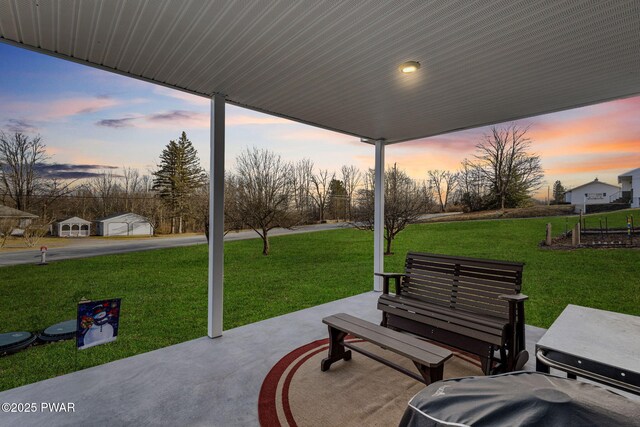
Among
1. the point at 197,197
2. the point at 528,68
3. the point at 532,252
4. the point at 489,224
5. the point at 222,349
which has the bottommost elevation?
the point at 222,349

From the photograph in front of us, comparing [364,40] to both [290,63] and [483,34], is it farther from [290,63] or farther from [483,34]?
[483,34]

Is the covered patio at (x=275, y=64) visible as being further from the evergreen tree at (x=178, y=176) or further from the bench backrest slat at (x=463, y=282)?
the evergreen tree at (x=178, y=176)

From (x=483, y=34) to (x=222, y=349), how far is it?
11.6 ft

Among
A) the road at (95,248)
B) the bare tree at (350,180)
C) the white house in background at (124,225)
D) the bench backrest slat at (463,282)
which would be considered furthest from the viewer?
the bare tree at (350,180)

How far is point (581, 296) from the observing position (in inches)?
169

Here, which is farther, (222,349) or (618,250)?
(618,250)

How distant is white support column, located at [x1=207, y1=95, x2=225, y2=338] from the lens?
10.4ft

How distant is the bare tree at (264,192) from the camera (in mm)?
5887

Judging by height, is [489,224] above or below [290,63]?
below

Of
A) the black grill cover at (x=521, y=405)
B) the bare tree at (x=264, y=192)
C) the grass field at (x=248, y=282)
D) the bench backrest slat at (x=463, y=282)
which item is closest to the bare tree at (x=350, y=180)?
the grass field at (x=248, y=282)

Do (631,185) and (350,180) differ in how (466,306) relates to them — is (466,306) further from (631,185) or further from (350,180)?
(350,180)

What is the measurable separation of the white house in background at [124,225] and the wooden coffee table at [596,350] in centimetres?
460

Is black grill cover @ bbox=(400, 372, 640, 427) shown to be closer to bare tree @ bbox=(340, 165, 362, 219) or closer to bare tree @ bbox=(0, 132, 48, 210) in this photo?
bare tree @ bbox=(0, 132, 48, 210)

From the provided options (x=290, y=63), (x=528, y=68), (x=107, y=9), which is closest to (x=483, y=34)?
(x=528, y=68)
